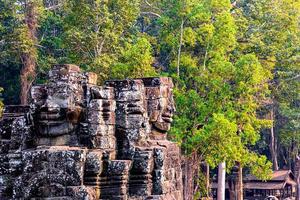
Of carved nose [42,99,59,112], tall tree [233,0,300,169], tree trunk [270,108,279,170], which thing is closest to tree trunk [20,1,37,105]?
tall tree [233,0,300,169]

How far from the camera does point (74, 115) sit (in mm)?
8180

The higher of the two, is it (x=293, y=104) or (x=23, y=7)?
(x=23, y=7)

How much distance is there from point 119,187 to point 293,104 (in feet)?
88.0

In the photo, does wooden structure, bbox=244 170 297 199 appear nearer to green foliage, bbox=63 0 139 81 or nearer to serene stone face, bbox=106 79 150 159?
green foliage, bbox=63 0 139 81

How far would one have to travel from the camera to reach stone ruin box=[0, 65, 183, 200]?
7.63 metres

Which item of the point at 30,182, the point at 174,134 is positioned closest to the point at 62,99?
the point at 30,182

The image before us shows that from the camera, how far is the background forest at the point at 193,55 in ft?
70.0

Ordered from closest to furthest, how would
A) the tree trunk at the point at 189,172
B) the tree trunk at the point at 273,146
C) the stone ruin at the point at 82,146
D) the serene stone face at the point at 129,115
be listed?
the stone ruin at the point at 82,146, the serene stone face at the point at 129,115, the tree trunk at the point at 189,172, the tree trunk at the point at 273,146

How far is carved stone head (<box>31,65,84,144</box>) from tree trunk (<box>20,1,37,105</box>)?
17.6 metres

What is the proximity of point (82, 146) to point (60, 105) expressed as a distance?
0.60 meters

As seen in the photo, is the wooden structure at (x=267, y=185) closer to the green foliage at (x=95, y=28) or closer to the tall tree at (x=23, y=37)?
the tall tree at (x=23, y=37)

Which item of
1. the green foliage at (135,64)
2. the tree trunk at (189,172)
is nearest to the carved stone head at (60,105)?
the green foliage at (135,64)

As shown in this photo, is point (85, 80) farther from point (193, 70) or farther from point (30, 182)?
point (193, 70)

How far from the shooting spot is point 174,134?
2045 centimetres
